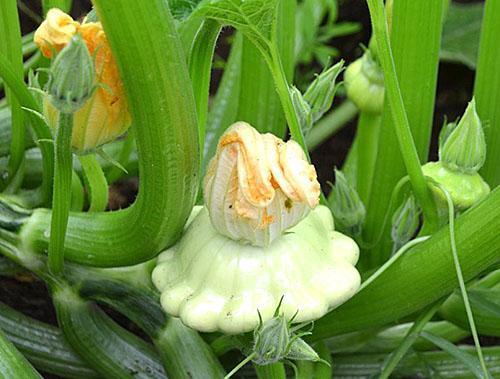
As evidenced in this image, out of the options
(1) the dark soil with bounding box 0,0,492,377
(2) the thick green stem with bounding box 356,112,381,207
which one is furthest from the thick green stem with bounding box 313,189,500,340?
(1) the dark soil with bounding box 0,0,492,377

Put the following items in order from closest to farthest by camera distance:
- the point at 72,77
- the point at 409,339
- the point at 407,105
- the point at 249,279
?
the point at 72,77, the point at 249,279, the point at 409,339, the point at 407,105

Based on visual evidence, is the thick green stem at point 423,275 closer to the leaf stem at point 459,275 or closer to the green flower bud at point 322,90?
the leaf stem at point 459,275

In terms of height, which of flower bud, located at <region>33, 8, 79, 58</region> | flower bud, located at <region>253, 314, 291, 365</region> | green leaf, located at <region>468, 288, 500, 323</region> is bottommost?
green leaf, located at <region>468, 288, 500, 323</region>

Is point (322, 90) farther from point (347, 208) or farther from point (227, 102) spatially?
point (227, 102)

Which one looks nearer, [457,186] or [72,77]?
[72,77]

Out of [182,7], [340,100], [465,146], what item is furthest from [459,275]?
[340,100]

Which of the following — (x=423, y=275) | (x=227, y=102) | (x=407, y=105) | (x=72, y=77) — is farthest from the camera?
(x=227, y=102)

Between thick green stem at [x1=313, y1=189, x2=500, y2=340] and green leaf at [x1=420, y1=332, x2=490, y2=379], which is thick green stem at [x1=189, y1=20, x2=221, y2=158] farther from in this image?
green leaf at [x1=420, y1=332, x2=490, y2=379]

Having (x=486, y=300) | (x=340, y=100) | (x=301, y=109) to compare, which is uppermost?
(x=301, y=109)
